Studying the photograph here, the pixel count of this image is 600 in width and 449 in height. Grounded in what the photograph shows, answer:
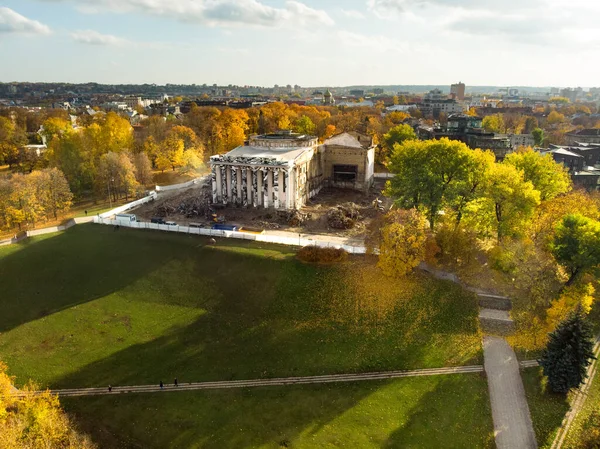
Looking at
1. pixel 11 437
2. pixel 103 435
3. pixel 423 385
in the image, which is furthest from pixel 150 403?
pixel 423 385

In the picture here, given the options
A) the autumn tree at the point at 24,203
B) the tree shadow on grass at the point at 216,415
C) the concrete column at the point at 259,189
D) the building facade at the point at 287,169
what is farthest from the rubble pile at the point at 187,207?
the tree shadow on grass at the point at 216,415

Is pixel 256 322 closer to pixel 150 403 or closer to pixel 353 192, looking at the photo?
pixel 150 403

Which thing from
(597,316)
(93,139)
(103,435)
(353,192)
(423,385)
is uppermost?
(93,139)

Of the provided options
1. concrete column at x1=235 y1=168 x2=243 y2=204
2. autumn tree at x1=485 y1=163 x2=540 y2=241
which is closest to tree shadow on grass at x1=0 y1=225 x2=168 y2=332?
concrete column at x1=235 y1=168 x2=243 y2=204

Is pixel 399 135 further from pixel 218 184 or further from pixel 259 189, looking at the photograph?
pixel 218 184

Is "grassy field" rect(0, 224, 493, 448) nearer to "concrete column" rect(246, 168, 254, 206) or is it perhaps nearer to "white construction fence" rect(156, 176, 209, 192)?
"concrete column" rect(246, 168, 254, 206)

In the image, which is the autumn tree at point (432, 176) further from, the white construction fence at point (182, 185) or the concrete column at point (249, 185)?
the white construction fence at point (182, 185)

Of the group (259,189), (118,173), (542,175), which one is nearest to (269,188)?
(259,189)

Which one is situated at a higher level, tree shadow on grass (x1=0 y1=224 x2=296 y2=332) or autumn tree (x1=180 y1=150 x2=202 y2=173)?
autumn tree (x1=180 y1=150 x2=202 y2=173)
